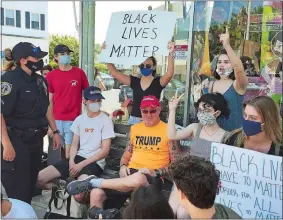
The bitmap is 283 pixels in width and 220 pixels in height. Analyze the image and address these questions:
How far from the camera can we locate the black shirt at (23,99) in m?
3.50

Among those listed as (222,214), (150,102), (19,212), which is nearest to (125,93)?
(150,102)

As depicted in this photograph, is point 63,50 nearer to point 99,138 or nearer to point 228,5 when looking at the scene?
point 99,138

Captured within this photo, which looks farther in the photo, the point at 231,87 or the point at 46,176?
the point at 46,176

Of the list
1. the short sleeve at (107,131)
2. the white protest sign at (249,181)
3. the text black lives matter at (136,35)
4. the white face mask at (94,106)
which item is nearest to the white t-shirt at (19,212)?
the white protest sign at (249,181)

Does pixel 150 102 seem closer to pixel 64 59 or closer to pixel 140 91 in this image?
pixel 140 91

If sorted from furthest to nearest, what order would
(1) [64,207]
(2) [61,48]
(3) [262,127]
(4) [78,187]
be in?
1. (2) [61,48]
2. (1) [64,207]
3. (4) [78,187]
4. (3) [262,127]

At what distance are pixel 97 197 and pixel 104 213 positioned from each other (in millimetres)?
228

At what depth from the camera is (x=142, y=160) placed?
12.3 ft

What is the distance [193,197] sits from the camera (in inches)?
80.7

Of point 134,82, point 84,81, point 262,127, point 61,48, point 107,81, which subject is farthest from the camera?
point 107,81

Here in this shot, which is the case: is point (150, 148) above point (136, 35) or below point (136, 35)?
below

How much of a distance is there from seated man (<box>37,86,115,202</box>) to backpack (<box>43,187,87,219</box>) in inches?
7.6

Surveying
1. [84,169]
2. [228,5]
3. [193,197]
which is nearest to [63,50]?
[84,169]

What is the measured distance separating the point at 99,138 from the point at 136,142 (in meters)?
0.52
